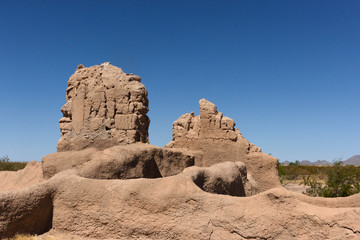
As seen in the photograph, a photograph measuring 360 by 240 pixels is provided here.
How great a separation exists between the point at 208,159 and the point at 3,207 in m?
6.51

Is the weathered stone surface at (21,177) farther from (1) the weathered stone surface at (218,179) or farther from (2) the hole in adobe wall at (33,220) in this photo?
(1) the weathered stone surface at (218,179)

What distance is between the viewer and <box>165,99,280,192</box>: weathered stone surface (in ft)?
34.8

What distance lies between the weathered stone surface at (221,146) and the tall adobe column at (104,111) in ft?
6.01

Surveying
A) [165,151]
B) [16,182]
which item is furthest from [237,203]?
[16,182]

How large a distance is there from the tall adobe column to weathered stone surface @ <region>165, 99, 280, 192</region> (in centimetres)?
183

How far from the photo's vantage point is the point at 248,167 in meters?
10.8

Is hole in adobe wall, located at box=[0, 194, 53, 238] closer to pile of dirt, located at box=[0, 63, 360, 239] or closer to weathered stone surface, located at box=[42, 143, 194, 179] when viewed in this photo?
pile of dirt, located at box=[0, 63, 360, 239]

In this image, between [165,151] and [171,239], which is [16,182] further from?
[171,239]

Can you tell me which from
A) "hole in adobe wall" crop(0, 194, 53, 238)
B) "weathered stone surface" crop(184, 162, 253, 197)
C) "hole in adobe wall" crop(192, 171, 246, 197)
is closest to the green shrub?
"weathered stone surface" crop(184, 162, 253, 197)

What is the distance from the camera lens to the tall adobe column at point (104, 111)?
9109 millimetres

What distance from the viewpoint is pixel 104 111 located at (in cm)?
930

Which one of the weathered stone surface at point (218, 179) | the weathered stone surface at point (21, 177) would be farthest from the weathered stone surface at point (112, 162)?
the weathered stone surface at point (21, 177)

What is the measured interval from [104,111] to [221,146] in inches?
152

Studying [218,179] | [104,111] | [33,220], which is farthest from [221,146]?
[33,220]
